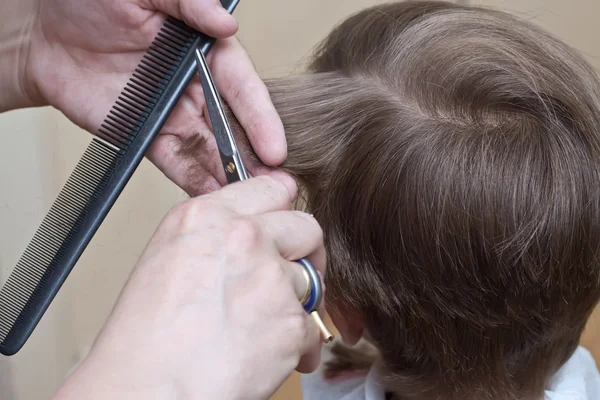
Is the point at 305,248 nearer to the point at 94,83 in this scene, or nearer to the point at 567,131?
the point at 567,131

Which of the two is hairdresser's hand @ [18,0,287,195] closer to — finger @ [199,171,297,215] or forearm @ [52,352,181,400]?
finger @ [199,171,297,215]

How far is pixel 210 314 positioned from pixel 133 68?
639 mm

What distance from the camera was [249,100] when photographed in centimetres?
89

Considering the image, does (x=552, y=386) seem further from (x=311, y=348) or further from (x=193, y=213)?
(x=193, y=213)

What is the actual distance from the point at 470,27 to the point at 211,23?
0.41 m

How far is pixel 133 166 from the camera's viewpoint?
922mm

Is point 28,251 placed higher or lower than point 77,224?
lower

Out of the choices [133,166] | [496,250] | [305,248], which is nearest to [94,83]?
[133,166]

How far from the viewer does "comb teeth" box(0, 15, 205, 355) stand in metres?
0.92

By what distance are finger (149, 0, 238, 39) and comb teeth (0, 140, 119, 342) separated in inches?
9.8

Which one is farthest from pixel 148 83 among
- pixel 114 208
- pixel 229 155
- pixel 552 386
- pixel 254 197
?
pixel 552 386

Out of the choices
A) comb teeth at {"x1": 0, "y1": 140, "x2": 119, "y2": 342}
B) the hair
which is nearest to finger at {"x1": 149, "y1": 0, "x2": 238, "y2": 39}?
the hair

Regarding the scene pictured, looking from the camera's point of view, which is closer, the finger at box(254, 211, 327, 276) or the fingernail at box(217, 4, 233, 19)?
the finger at box(254, 211, 327, 276)

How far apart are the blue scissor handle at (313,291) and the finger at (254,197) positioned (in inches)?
3.1
